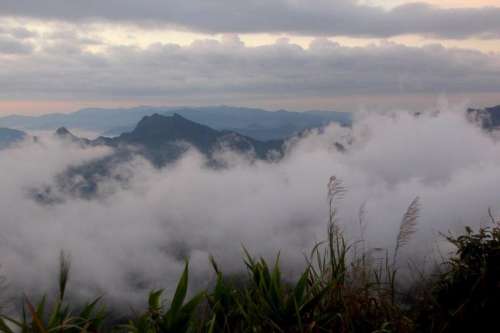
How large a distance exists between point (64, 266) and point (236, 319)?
1820 mm

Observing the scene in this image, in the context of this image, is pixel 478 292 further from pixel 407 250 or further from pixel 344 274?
pixel 344 274

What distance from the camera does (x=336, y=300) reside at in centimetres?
428

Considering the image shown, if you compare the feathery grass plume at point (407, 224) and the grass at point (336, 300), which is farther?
the feathery grass plume at point (407, 224)

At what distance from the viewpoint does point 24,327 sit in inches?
141

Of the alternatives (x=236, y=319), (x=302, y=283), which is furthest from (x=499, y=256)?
(x=236, y=319)

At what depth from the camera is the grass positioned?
4027 millimetres

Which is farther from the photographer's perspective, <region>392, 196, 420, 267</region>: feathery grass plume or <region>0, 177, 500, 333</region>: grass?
<region>392, 196, 420, 267</region>: feathery grass plume

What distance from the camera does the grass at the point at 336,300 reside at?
159 inches

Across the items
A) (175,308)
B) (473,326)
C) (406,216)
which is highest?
(406,216)

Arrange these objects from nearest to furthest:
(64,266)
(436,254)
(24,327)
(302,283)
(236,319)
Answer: (64,266), (24,327), (302,283), (236,319), (436,254)

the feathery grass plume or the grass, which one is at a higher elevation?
the feathery grass plume

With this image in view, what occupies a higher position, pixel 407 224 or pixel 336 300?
pixel 407 224

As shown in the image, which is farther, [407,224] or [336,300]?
[407,224]

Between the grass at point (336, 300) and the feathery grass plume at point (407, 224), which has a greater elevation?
the feathery grass plume at point (407, 224)
